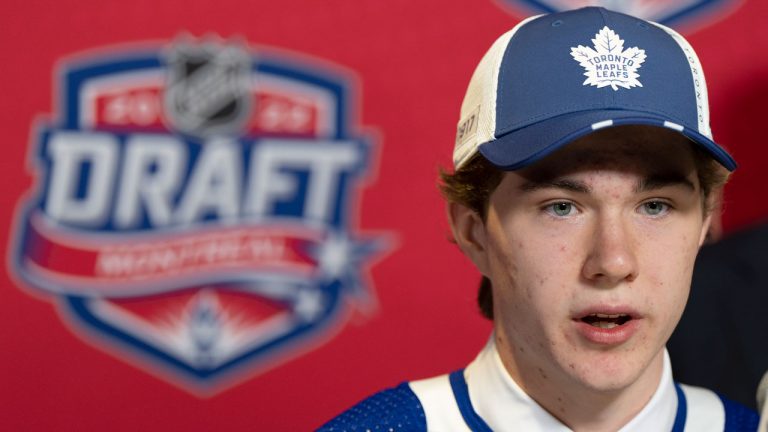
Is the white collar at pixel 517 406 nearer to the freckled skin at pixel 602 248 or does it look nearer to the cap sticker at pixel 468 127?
the freckled skin at pixel 602 248

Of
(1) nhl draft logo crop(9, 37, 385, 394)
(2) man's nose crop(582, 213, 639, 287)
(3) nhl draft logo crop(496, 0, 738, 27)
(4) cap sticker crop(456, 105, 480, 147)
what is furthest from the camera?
(3) nhl draft logo crop(496, 0, 738, 27)

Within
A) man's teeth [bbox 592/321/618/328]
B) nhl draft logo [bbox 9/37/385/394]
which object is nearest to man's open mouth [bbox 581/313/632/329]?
man's teeth [bbox 592/321/618/328]

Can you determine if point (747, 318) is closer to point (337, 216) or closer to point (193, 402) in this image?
point (337, 216)

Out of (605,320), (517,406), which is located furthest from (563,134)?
(517,406)

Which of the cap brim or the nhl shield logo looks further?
the nhl shield logo

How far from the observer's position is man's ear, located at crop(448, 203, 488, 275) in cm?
106

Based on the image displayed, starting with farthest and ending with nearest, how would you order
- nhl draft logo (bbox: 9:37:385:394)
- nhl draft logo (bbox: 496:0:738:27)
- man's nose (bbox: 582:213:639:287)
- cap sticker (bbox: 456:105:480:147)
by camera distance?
1. nhl draft logo (bbox: 496:0:738:27)
2. nhl draft logo (bbox: 9:37:385:394)
3. cap sticker (bbox: 456:105:480:147)
4. man's nose (bbox: 582:213:639:287)

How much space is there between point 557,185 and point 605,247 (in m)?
0.07

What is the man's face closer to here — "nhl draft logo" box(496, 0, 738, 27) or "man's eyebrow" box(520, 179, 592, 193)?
"man's eyebrow" box(520, 179, 592, 193)

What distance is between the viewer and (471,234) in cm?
108

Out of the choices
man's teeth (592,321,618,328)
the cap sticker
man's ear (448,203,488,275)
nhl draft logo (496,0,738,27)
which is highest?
nhl draft logo (496,0,738,27)

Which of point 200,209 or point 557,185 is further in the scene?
point 200,209

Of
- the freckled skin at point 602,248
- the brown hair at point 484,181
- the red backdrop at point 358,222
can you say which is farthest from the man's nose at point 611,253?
the red backdrop at point 358,222

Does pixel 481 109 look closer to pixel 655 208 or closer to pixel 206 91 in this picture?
pixel 655 208
